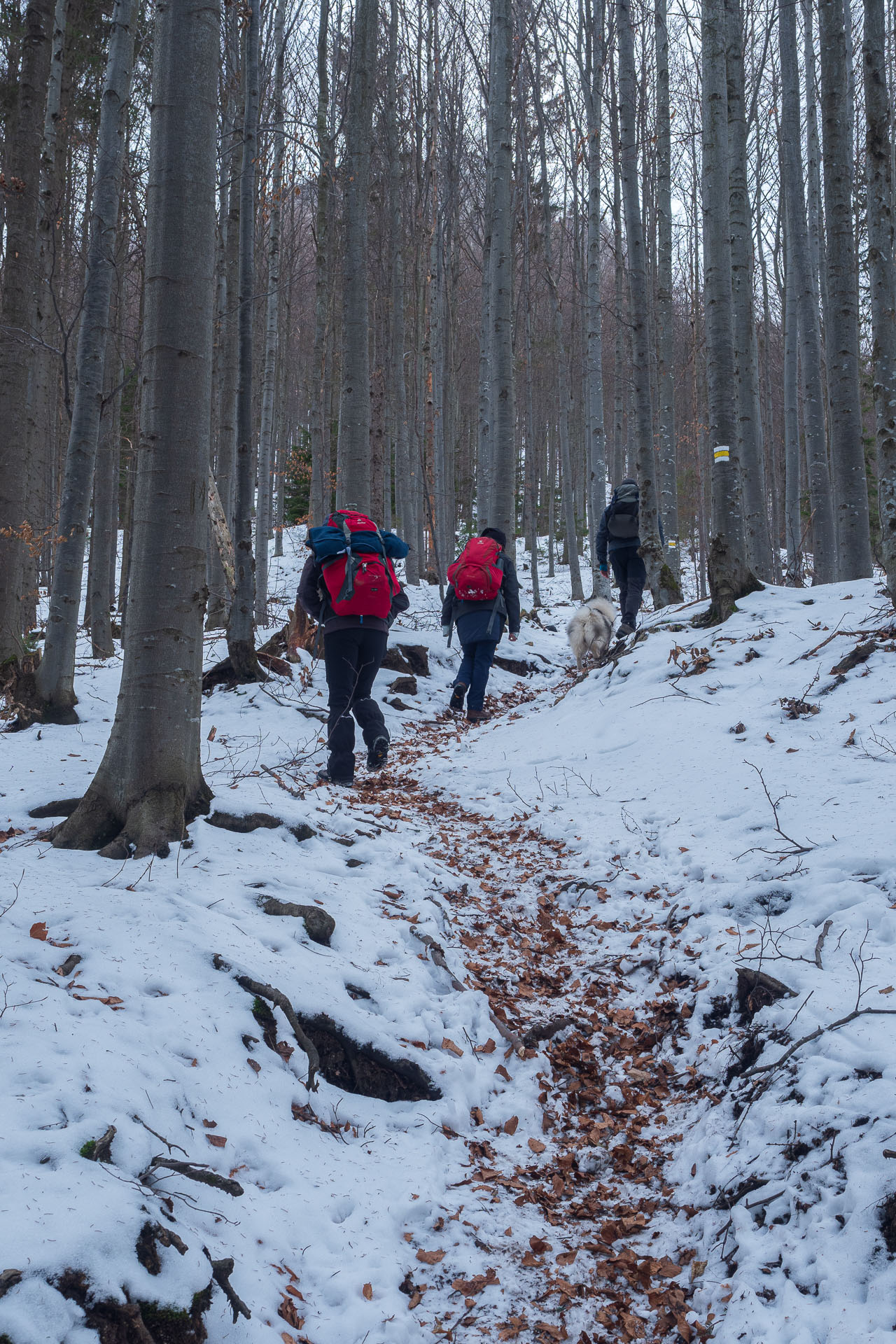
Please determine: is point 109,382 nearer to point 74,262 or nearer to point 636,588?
point 74,262

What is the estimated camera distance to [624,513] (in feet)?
32.3

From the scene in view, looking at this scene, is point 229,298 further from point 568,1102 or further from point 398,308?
point 568,1102

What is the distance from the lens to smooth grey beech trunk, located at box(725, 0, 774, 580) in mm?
9492

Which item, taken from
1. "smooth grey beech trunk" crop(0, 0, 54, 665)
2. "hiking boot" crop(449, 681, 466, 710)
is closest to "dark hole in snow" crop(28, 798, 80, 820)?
"smooth grey beech trunk" crop(0, 0, 54, 665)

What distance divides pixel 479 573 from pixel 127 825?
4990 mm

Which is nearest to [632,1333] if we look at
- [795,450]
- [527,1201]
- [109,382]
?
[527,1201]

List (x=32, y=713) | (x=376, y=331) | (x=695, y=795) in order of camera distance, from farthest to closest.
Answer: (x=376, y=331) < (x=32, y=713) < (x=695, y=795)

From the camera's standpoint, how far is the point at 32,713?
587 cm

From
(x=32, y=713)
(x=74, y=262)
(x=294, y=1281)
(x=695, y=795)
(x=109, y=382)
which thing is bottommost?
(x=294, y=1281)

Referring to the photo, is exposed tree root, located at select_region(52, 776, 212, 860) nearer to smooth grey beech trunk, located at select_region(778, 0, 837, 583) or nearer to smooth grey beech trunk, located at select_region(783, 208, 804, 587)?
smooth grey beech trunk, located at select_region(778, 0, 837, 583)

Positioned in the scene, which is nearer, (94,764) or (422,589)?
(94,764)

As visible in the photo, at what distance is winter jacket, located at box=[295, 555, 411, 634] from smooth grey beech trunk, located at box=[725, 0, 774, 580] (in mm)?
5098

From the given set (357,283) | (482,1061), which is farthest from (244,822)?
(357,283)

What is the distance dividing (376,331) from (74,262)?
334 inches
